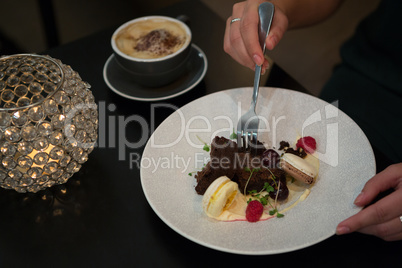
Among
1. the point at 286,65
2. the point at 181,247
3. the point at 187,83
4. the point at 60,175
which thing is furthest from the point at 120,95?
the point at 286,65

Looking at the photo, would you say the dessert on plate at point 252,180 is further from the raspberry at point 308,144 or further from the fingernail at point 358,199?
the fingernail at point 358,199

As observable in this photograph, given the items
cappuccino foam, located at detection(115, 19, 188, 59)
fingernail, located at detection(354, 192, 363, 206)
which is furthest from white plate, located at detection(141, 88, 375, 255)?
cappuccino foam, located at detection(115, 19, 188, 59)

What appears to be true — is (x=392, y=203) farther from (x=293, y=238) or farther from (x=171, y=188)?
(x=171, y=188)

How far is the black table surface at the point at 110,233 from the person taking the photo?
867mm

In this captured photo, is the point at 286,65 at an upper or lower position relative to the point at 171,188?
A: lower

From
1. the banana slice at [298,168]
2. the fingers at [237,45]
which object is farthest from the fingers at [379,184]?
the fingers at [237,45]

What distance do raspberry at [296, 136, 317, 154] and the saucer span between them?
401mm

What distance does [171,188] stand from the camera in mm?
959

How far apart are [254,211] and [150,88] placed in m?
0.60

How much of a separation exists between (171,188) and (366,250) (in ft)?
1.48

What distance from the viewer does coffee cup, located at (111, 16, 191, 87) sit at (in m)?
1.27

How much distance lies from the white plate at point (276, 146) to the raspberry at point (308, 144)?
0.02m

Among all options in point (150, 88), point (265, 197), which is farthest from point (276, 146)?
point (150, 88)

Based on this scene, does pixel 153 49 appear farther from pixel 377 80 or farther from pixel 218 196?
pixel 377 80
